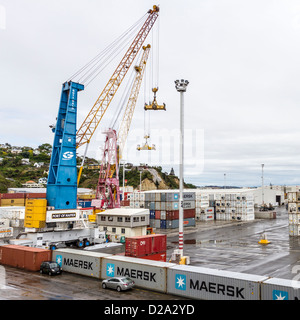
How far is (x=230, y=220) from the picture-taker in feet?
273

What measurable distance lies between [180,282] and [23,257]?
58.0 feet

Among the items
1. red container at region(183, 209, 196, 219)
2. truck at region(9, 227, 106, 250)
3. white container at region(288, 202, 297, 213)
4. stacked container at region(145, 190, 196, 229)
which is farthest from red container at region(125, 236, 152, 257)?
red container at region(183, 209, 196, 219)

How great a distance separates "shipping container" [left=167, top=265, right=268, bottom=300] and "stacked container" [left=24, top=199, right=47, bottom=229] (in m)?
23.8

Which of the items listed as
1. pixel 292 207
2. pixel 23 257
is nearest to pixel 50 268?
pixel 23 257

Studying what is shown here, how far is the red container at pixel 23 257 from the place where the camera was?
29453 millimetres

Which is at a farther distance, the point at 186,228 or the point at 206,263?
the point at 186,228

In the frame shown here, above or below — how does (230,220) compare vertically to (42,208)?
below

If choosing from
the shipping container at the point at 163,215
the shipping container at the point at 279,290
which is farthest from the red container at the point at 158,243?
the shipping container at the point at 163,215

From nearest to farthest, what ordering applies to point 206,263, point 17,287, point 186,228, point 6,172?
point 17,287 → point 206,263 → point 186,228 → point 6,172

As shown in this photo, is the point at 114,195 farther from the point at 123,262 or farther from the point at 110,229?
the point at 123,262

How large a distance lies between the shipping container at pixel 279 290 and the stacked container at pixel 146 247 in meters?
14.3
